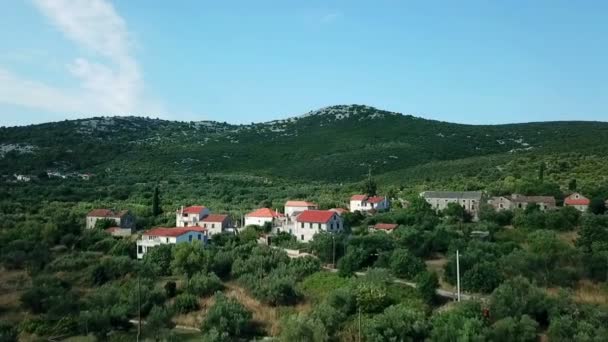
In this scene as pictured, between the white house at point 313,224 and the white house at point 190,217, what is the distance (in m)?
10.1

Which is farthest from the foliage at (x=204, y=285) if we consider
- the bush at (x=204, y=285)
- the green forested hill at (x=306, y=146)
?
the green forested hill at (x=306, y=146)

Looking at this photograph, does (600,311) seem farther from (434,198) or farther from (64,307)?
(434,198)

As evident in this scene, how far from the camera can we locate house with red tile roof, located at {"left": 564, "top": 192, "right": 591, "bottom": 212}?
52203mm

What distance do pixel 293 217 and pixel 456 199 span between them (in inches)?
752

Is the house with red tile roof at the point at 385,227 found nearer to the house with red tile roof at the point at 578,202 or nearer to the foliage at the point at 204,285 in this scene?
the foliage at the point at 204,285

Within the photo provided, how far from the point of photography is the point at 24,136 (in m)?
144

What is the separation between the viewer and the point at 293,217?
166ft

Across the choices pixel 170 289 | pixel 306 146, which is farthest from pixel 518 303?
pixel 306 146

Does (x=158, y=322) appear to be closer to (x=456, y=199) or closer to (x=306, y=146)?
(x=456, y=199)

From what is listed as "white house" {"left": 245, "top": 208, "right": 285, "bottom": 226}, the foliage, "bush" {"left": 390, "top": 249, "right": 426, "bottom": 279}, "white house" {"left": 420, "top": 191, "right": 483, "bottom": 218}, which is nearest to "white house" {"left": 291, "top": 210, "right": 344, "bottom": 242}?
"white house" {"left": 245, "top": 208, "right": 285, "bottom": 226}

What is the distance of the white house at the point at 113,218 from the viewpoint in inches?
2081

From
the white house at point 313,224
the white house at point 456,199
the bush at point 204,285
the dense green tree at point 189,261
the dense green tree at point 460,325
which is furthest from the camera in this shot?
the white house at point 456,199

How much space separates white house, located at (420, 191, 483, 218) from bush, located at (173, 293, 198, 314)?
3285cm

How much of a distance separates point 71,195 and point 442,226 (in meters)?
55.9
